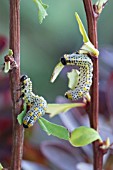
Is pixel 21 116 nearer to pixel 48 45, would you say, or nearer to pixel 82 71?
pixel 82 71

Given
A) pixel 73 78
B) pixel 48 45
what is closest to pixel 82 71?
pixel 73 78

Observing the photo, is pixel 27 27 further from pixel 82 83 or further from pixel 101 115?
pixel 82 83

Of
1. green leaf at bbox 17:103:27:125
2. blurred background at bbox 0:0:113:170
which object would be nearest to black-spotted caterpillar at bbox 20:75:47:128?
green leaf at bbox 17:103:27:125

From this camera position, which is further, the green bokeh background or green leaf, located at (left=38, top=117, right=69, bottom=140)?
the green bokeh background

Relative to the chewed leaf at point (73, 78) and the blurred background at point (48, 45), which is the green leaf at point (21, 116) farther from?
the blurred background at point (48, 45)

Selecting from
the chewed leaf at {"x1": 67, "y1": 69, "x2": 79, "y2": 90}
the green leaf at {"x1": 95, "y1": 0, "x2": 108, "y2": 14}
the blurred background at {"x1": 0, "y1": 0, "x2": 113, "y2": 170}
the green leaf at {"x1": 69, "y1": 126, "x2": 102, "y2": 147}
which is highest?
the blurred background at {"x1": 0, "y1": 0, "x2": 113, "y2": 170}

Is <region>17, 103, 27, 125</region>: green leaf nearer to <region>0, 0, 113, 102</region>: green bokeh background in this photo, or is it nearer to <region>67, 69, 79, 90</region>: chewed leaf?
<region>67, 69, 79, 90</region>: chewed leaf

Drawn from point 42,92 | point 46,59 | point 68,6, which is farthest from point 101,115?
point 68,6

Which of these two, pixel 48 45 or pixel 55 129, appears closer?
pixel 55 129
